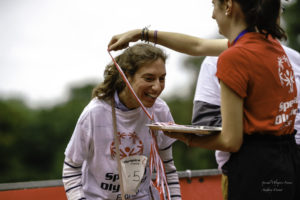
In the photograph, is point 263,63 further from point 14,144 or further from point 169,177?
point 14,144

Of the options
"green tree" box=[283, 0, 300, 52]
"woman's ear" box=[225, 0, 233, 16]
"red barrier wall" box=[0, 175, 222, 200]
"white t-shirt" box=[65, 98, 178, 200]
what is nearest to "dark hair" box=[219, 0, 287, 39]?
"woman's ear" box=[225, 0, 233, 16]

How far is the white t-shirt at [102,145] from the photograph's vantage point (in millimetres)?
2451

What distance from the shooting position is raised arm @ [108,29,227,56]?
226 cm

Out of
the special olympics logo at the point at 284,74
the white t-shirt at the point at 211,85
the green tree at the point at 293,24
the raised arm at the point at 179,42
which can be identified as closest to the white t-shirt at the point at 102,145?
the white t-shirt at the point at 211,85

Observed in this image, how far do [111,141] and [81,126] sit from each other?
0.22 m

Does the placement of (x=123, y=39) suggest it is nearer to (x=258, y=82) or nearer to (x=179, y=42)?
(x=179, y=42)

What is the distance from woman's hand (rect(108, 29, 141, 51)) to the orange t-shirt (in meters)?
0.78

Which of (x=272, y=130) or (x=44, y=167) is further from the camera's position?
(x=44, y=167)

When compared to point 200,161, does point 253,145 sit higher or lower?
higher

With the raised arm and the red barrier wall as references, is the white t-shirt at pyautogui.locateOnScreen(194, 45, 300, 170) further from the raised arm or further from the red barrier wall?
the red barrier wall

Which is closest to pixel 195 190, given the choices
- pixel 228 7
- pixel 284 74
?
pixel 284 74

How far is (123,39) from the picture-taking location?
2246 millimetres

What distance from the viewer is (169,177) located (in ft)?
9.00

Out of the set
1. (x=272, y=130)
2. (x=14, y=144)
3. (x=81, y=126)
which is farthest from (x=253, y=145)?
(x=14, y=144)
